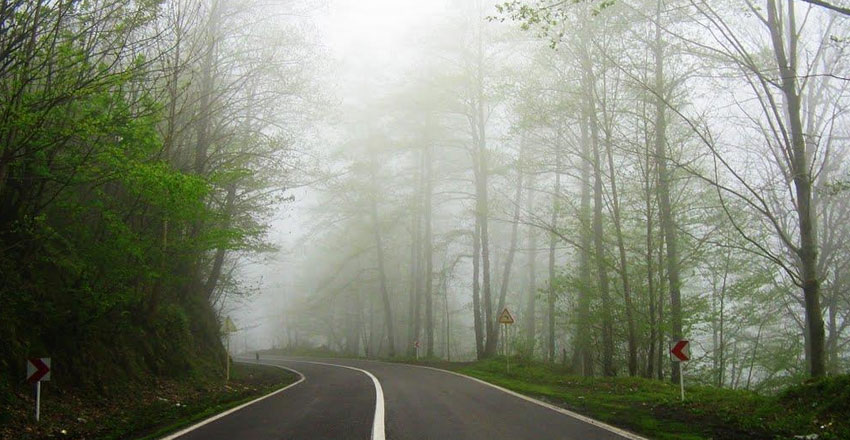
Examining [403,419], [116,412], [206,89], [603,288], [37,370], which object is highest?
[206,89]

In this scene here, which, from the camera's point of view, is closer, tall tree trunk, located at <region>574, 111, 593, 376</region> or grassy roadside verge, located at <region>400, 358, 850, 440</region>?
grassy roadside verge, located at <region>400, 358, 850, 440</region>

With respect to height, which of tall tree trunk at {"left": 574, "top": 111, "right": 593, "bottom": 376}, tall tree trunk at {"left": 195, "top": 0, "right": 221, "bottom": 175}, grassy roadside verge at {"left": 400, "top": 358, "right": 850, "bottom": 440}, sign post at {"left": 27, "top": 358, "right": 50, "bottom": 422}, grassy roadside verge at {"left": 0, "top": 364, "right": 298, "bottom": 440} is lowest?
grassy roadside verge at {"left": 0, "top": 364, "right": 298, "bottom": 440}

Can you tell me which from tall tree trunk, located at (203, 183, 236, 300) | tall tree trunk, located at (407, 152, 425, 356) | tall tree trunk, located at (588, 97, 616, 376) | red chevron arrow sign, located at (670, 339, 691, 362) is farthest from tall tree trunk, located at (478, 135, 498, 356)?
red chevron arrow sign, located at (670, 339, 691, 362)

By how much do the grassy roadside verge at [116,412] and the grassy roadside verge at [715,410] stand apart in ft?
21.3

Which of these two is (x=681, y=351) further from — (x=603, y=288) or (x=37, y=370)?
(x=37, y=370)

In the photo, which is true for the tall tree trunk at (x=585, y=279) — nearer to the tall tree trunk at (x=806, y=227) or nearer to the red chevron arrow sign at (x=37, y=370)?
the tall tree trunk at (x=806, y=227)

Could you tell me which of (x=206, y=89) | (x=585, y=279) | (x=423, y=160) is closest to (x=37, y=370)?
(x=206, y=89)

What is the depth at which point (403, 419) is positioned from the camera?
8.38 metres

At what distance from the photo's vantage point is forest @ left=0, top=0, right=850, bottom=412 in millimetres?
9484

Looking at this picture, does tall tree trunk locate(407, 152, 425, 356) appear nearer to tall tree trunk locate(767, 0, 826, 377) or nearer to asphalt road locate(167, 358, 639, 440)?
asphalt road locate(167, 358, 639, 440)

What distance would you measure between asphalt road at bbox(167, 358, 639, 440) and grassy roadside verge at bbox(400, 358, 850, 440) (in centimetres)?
81

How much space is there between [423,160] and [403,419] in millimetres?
22635

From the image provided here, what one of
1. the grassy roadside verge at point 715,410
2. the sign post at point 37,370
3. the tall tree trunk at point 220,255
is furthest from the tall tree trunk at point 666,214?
the sign post at point 37,370

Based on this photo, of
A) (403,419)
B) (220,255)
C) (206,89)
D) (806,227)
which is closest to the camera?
(403,419)
